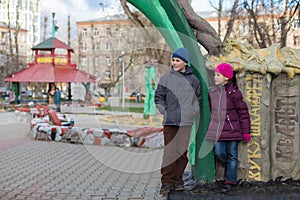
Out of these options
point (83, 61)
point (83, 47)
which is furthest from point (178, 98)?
point (83, 61)

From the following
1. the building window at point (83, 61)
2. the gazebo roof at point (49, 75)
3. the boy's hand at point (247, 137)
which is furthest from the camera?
the building window at point (83, 61)

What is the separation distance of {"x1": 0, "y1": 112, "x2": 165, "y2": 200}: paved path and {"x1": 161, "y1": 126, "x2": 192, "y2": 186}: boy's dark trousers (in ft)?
1.26

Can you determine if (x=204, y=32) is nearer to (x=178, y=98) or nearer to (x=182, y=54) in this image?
(x=182, y=54)

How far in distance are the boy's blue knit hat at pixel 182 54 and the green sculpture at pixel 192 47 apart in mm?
193

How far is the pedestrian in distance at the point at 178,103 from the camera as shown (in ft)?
14.4

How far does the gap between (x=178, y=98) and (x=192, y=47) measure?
2.06 ft

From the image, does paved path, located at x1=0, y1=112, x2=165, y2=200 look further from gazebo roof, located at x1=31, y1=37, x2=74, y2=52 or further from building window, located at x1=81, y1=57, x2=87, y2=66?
building window, located at x1=81, y1=57, x2=87, y2=66

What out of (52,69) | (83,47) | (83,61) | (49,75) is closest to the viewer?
(49,75)

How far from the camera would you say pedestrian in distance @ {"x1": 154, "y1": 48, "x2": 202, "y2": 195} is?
14.4ft

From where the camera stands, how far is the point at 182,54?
4359 millimetres

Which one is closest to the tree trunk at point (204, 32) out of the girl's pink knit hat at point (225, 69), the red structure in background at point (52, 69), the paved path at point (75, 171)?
the girl's pink knit hat at point (225, 69)

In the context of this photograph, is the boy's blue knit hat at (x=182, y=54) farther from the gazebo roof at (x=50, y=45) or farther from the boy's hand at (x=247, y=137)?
the gazebo roof at (x=50, y=45)

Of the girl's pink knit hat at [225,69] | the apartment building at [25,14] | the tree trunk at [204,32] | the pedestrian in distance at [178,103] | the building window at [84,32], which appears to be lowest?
the pedestrian in distance at [178,103]

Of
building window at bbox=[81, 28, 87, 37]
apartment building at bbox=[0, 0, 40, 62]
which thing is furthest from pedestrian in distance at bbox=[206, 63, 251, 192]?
building window at bbox=[81, 28, 87, 37]
